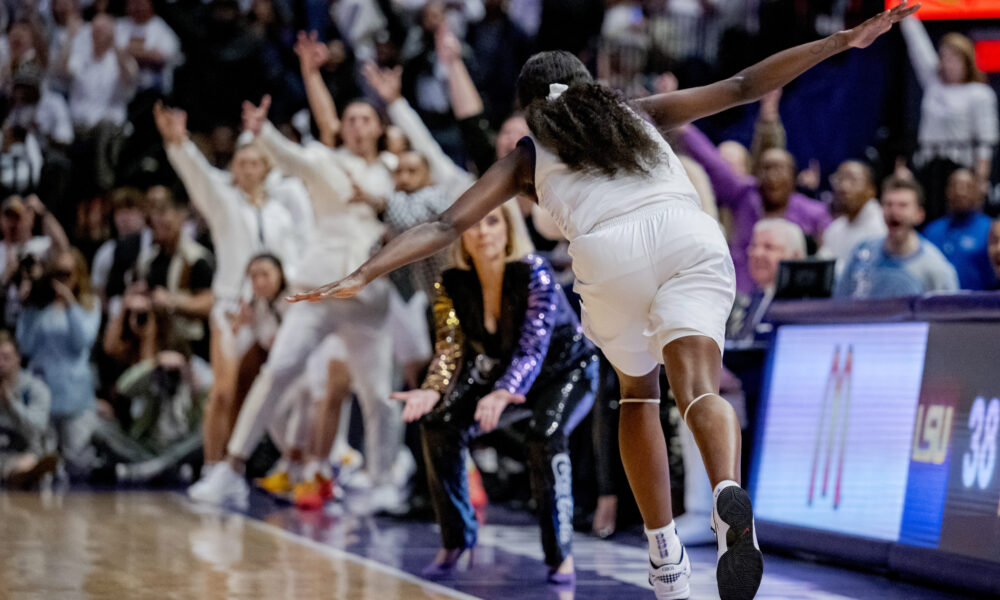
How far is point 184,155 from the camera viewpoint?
27.7 feet

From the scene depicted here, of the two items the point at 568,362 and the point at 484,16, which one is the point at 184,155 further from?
the point at 568,362

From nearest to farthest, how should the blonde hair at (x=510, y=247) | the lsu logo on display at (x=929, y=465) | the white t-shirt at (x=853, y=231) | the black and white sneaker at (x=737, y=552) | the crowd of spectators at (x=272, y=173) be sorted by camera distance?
1. the black and white sneaker at (x=737, y=552)
2. the lsu logo on display at (x=929, y=465)
3. the blonde hair at (x=510, y=247)
4. the crowd of spectators at (x=272, y=173)
5. the white t-shirt at (x=853, y=231)

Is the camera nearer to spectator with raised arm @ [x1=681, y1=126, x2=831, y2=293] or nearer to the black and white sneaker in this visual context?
spectator with raised arm @ [x1=681, y1=126, x2=831, y2=293]

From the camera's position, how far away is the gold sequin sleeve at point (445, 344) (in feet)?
17.2

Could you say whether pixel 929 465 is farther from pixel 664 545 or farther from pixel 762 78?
pixel 762 78

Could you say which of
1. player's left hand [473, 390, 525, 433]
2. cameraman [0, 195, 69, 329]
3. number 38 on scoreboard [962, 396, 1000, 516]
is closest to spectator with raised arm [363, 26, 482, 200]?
cameraman [0, 195, 69, 329]

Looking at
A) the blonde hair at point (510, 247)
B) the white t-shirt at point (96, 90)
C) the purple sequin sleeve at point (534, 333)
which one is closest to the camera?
the purple sequin sleeve at point (534, 333)

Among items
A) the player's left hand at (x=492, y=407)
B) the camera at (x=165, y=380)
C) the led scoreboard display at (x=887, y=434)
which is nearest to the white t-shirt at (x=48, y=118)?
the camera at (x=165, y=380)

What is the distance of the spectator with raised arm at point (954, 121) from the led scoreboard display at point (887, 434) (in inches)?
124

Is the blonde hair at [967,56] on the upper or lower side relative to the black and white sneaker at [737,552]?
upper

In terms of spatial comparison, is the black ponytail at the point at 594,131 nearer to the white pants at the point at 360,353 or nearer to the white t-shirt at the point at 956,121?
the white pants at the point at 360,353

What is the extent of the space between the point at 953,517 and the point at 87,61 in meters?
8.27

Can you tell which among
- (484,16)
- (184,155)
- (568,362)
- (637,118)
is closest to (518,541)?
(568,362)

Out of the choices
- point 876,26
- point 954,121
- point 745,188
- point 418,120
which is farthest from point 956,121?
point 876,26
